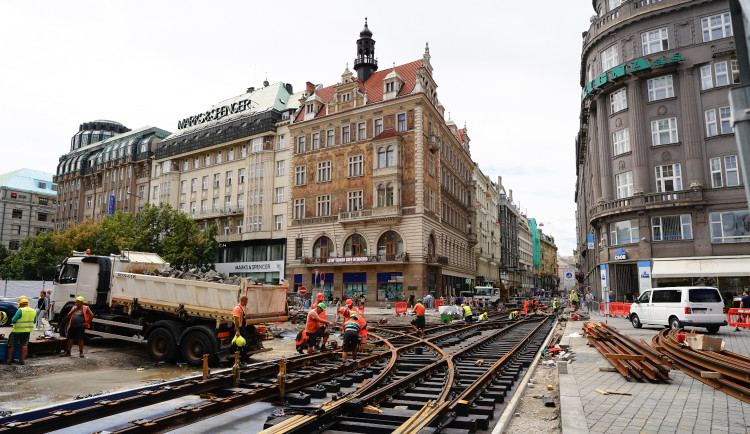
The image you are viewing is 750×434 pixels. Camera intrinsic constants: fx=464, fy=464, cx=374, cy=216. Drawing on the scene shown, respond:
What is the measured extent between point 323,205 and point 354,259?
7317 mm

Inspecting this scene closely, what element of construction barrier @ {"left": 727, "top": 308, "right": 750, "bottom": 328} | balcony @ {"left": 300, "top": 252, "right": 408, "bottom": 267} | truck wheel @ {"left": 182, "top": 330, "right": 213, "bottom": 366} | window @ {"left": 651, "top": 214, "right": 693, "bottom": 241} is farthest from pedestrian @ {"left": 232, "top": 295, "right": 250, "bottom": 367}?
balcony @ {"left": 300, "top": 252, "right": 408, "bottom": 267}

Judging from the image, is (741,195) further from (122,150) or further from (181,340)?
(122,150)

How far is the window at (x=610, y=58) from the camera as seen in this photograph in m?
34.8

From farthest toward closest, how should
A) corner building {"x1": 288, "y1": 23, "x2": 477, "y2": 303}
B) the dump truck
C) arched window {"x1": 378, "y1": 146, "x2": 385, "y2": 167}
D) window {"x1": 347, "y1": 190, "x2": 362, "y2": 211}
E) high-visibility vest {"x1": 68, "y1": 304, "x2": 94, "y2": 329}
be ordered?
window {"x1": 347, "y1": 190, "x2": 362, "y2": 211}, arched window {"x1": 378, "y1": 146, "x2": 385, "y2": 167}, corner building {"x1": 288, "y1": 23, "x2": 477, "y2": 303}, high-visibility vest {"x1": 68, "y1": 304, "x2": 94, "y2": 329}, the dump truck

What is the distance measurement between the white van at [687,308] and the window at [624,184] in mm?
15214

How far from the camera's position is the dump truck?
481 inches

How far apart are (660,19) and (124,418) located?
128 feet

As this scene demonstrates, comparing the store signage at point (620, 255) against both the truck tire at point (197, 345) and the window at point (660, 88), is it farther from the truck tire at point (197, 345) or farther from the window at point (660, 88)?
the truck tire at point (197, 345)

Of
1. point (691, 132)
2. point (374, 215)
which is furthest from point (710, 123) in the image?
point (374, 215)

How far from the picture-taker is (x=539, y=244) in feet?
430

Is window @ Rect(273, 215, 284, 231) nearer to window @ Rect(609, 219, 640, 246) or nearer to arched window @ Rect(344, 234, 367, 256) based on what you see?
arched window @ Rect(344, 234, 367, 256)

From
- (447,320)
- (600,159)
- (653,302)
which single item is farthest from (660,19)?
(447,320)

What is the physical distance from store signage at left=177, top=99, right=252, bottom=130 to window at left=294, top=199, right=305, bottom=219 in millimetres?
16720

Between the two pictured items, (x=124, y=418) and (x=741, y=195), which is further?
(x=741, y=195)
